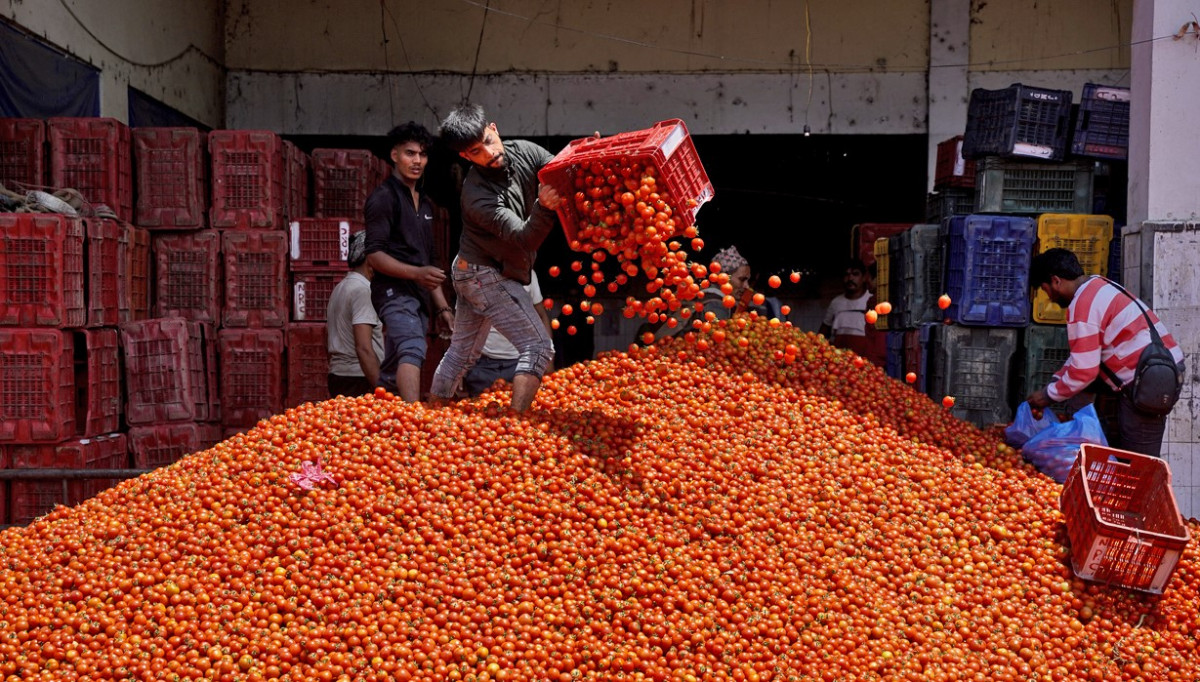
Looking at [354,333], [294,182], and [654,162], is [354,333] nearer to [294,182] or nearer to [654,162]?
[294,182]

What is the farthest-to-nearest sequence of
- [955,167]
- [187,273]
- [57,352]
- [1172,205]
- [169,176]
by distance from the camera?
[955,167], [187,273], [169,176], [1172,205], [57,352]

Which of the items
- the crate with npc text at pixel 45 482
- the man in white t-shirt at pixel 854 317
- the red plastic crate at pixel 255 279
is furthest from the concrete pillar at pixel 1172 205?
the crate with npc text at pixel 45 482

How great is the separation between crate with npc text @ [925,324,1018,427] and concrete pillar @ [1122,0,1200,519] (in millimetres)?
916

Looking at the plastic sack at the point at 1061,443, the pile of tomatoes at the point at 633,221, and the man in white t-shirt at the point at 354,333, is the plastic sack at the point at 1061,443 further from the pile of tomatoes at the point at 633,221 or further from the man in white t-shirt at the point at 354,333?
the man in white t-shirt at the point at 354,333

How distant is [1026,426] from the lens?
5266mm

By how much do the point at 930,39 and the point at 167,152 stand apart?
8047 millimetres

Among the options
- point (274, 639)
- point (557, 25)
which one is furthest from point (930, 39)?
Result: point (274, 639)

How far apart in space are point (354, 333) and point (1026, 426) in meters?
4.10

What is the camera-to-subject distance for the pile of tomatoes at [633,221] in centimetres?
421

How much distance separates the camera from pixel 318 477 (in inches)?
160

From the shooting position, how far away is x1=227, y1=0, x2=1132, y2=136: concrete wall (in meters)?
10.8

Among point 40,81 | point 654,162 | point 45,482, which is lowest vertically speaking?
point 45,482

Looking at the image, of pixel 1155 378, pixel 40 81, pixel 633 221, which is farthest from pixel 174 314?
pixel 1155 378

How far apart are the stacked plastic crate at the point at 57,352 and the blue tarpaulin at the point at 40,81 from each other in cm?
91
